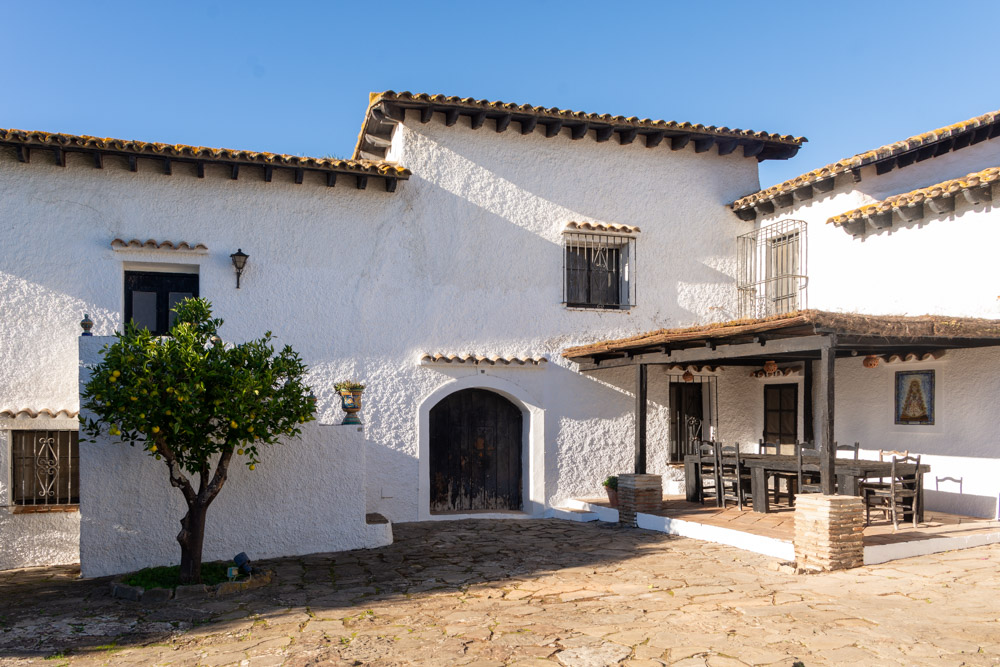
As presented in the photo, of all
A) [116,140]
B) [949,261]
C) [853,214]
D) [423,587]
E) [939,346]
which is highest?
[116,140]

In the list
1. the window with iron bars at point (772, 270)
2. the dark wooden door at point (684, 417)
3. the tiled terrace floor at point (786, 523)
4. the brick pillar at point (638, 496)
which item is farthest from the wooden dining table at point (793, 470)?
the window with iron bars at point (772, 270)

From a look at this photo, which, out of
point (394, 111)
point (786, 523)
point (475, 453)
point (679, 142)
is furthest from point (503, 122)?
point (786, 523)

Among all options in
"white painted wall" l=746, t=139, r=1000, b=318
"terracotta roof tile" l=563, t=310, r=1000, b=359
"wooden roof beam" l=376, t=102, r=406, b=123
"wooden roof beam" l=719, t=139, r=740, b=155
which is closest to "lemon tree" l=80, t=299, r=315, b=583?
"terracotta roof tile" l=563, t=310, r=1000, b=359

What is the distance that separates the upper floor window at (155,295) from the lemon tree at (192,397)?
269cm

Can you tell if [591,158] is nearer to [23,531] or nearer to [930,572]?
[930,572]

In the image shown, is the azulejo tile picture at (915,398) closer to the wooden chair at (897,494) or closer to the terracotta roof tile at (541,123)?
the wooden chair at (897,494)

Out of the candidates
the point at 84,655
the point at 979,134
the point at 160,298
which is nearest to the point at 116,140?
the point at 160,298

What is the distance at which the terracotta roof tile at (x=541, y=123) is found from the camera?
38.1 ft

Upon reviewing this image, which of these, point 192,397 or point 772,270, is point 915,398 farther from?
point 192,397

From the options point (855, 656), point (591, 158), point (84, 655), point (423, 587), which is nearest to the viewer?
point (855, 656)

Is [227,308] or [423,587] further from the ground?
[227,308]

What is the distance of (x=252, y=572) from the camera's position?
7.99 m

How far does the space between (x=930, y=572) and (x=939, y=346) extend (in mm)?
3079

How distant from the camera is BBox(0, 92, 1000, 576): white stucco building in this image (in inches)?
379
